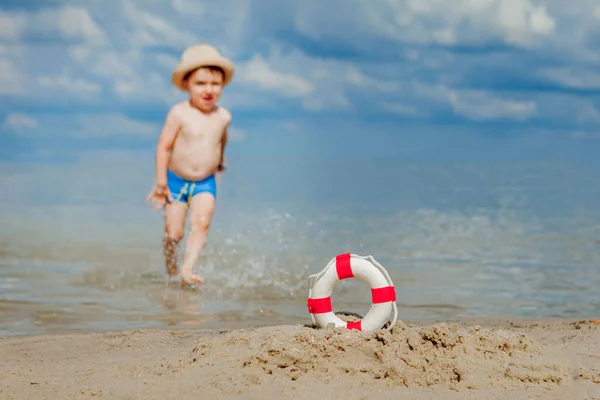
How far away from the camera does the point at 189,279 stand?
782 cm

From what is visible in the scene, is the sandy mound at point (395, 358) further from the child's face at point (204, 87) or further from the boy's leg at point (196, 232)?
the child's face at point (204, 87)

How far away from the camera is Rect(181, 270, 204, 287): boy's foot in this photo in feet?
25.7

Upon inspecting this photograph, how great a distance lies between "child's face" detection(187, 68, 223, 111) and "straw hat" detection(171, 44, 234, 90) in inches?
2.9

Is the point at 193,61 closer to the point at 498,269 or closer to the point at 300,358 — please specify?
the point at 498,269

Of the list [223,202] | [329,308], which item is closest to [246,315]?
[329,308]

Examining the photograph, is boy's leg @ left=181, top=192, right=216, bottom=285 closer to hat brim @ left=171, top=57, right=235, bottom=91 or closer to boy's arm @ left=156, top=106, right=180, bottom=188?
boy's arm @ left=156, top=106, right=180, bottom=188

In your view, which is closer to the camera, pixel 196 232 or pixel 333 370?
pixel 333 370

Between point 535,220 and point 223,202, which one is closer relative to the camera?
point 535,220

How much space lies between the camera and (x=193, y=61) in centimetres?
808

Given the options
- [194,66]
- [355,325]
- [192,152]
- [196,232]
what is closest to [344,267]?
[355,325]

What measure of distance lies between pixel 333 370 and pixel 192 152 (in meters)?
4.84

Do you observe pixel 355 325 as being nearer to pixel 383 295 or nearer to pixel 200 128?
pixel 383 295

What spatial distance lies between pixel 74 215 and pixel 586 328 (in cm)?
1338

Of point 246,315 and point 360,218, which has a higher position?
point 360,218
